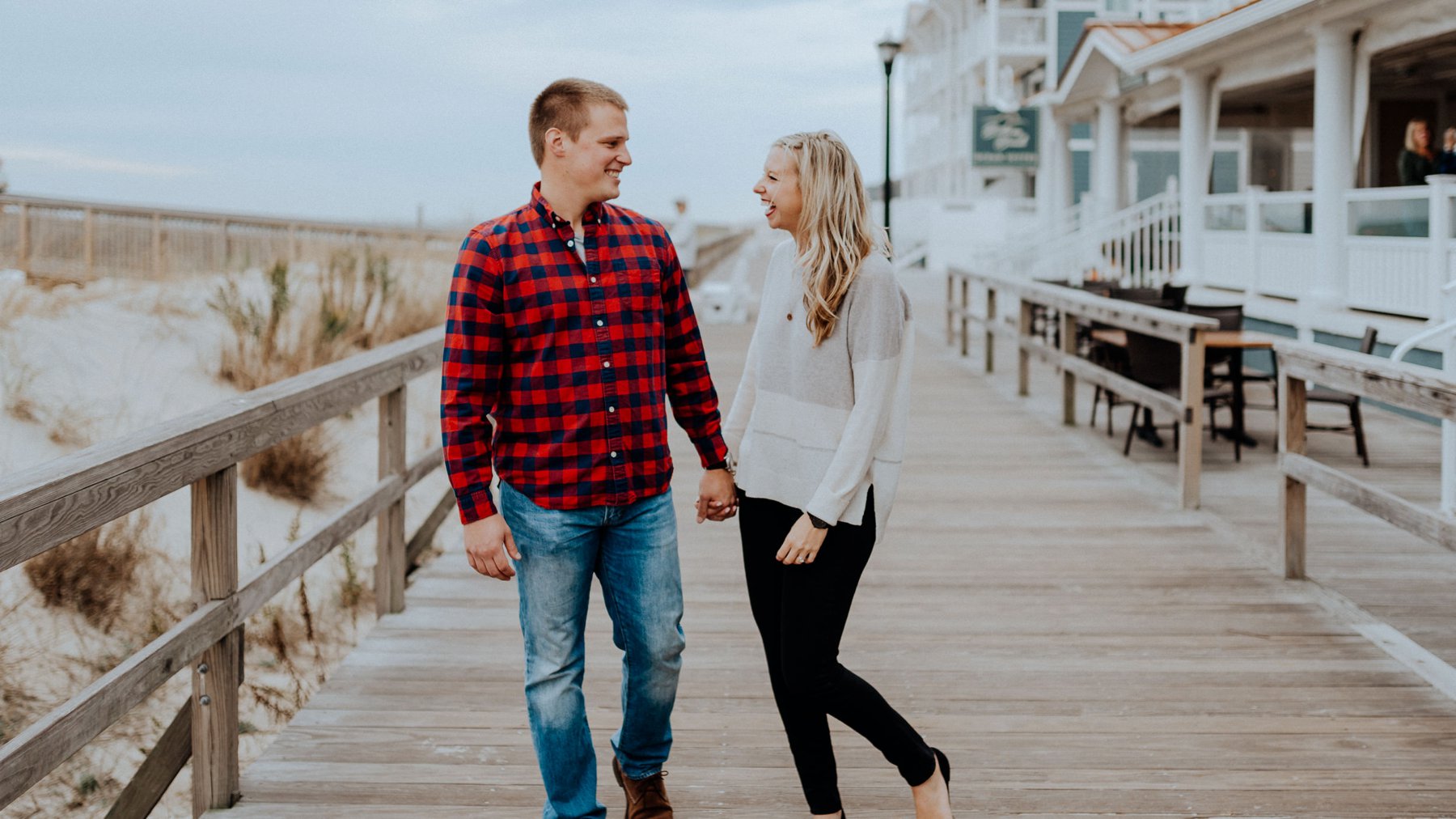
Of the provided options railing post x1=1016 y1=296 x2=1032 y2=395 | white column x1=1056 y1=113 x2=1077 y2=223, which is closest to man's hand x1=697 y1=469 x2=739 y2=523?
railing post x1=1016 y1=296 x2=1032 y2=395

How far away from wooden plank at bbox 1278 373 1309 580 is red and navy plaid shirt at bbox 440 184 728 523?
3539 mm

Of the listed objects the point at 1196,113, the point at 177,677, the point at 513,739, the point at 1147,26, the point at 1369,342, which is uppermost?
the point at 1147,26

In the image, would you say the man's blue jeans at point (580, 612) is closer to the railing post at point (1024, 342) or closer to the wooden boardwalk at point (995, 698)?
the wooden boardwalk at point (995, 698)

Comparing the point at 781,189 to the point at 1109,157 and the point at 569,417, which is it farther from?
the point at 1109,157

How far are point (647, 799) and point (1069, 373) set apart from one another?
7.30 meters

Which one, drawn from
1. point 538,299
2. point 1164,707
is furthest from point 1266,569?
point 538,299

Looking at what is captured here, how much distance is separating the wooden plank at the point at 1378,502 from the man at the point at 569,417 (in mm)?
2525

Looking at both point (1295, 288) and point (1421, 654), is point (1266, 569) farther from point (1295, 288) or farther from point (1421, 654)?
point (1295, 288)

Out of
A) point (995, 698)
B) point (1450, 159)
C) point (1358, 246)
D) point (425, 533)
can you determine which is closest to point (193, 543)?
point (995, 698)

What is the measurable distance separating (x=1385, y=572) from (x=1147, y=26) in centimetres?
1377

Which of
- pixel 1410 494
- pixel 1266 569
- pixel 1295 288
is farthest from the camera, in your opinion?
pixel 1295 288

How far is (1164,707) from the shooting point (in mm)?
4289

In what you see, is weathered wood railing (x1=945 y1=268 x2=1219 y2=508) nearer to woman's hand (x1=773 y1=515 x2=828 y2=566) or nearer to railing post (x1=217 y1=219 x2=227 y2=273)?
woman's hand (x1=773 y1=515 x2=828 y2=566)

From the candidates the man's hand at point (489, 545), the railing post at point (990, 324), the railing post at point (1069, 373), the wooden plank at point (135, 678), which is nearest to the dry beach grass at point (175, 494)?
the wooden plank at point (135, 678)
